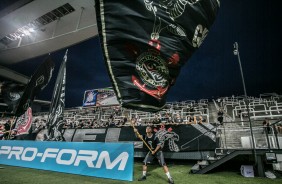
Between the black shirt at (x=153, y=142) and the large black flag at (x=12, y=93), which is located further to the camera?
the large black flag at (x=12, y=93)

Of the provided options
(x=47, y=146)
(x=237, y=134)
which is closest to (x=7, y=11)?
(x=47, y=146)

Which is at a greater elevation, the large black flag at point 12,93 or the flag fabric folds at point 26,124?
the large black flag at point 12,93

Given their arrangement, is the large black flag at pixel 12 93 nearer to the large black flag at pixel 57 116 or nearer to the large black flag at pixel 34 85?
the large black flag at pixel 34 85

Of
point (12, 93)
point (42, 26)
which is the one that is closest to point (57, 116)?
point (12, 93)

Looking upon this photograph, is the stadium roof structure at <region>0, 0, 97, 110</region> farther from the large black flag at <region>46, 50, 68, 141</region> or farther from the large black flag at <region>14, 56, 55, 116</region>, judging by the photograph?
the large black flag at <region>46, 50, 68, 141</region>

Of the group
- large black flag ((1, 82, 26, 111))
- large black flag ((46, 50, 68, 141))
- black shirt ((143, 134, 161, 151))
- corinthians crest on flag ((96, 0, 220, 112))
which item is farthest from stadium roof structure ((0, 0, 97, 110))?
corinthians crest on flag ((96, 0, 220, 112))

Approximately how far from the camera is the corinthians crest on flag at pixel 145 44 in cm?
187

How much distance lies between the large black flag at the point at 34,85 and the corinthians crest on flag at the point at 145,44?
306 inches

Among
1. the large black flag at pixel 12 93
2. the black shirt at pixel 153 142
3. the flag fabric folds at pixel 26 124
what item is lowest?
the black shirt at pixel 153 142

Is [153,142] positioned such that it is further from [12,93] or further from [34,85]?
[12,93]

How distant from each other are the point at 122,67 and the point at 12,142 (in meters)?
10.0

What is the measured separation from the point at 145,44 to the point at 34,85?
27.2 feet

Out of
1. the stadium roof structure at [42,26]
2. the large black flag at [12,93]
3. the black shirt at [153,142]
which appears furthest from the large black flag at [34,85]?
the stadium roof structure at [42,26]

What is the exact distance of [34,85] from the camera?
28.1 feet
